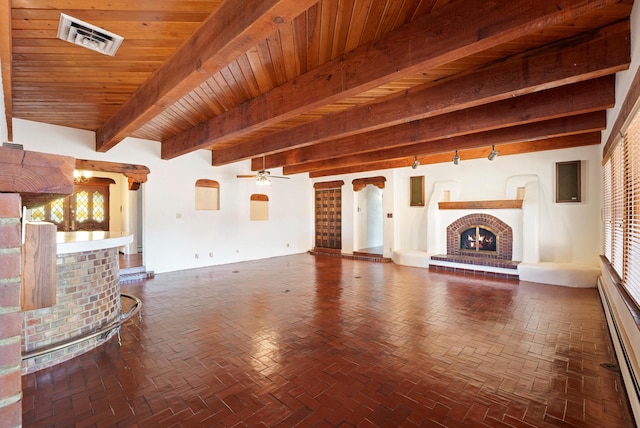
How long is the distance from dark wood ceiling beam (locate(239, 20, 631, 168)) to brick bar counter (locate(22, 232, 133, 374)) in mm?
3264

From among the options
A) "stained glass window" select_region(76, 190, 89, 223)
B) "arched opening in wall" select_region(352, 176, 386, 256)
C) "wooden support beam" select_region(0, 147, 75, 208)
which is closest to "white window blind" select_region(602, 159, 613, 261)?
"arched opening in wall" select_region(352, 176, 386, 256)

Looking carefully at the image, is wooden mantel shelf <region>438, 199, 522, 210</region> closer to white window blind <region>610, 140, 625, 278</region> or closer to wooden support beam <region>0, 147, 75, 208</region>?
white window blind <region>610, 140, 625, 278</region>

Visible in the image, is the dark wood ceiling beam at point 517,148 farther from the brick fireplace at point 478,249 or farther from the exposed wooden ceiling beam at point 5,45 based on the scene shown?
the exposed wooden ceiling beam at point 5,45

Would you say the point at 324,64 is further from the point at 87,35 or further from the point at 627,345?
the point at 627,345

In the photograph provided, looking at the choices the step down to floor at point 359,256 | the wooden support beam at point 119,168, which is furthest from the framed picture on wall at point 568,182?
the wooden support beam at point 119,168

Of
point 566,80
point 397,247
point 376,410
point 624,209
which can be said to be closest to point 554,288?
point 624,209

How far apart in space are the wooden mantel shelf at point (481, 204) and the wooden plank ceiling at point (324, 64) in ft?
6.91

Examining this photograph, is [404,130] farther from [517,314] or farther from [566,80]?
[517,314]

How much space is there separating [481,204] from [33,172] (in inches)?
288

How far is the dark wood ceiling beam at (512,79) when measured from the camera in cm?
243

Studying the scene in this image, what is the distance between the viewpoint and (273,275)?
21.3 feet

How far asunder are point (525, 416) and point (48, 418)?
3.25 meters

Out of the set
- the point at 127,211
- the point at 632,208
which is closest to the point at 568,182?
→ the point at 632,208

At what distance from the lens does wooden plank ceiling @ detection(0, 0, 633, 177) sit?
6.63 feet
